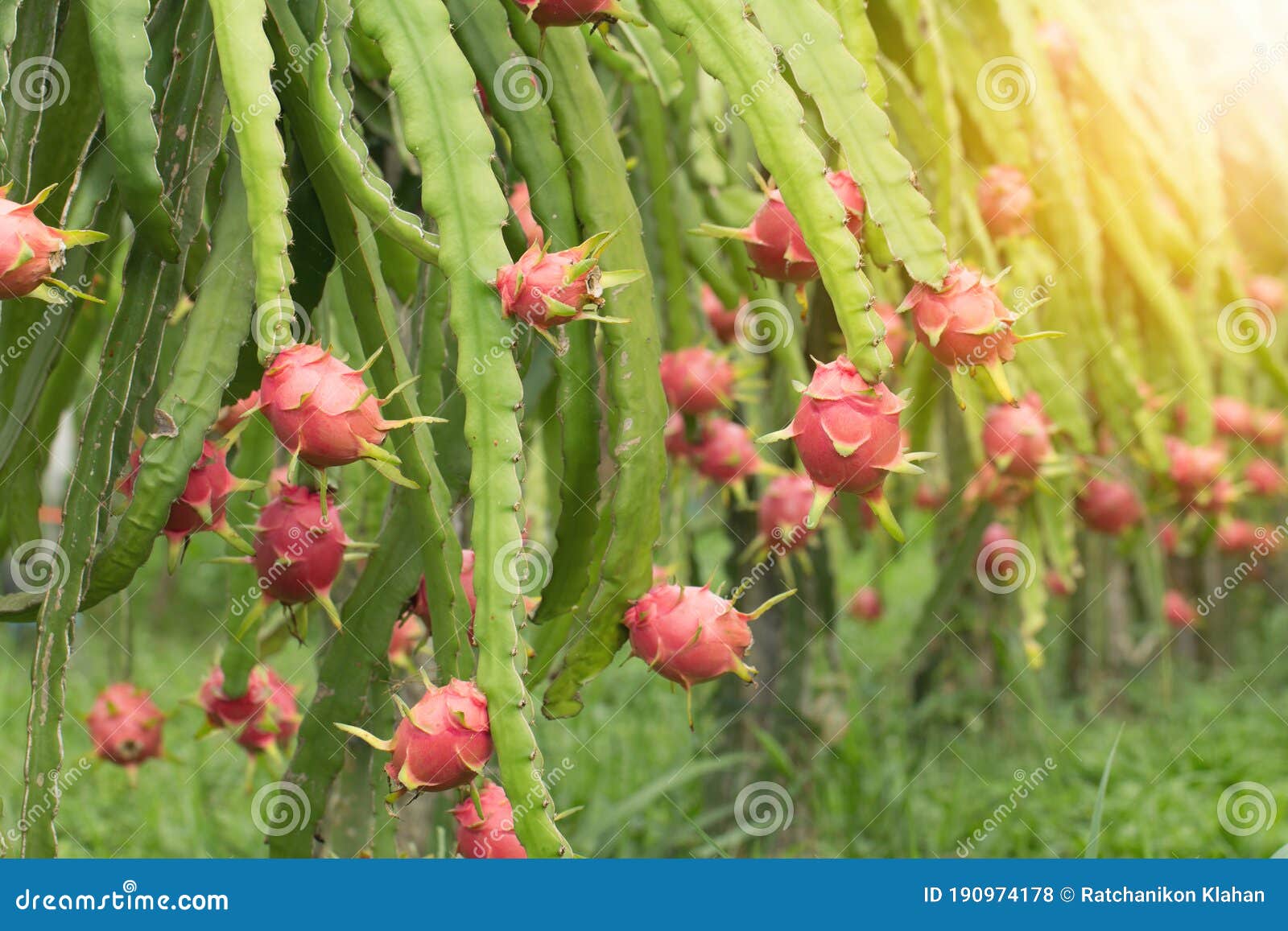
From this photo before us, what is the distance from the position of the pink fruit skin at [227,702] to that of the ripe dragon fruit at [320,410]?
0.88m

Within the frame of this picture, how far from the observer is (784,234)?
102 centimetres

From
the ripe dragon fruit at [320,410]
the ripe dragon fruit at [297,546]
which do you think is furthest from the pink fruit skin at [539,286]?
the ripe dragon fruit at [297,546]

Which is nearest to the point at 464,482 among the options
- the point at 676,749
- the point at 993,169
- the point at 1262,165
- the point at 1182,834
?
the point at 993,169

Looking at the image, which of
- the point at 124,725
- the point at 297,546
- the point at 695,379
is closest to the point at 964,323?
the point at 297,546

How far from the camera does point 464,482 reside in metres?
1.16

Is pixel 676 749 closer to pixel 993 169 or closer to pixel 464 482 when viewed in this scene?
pixel 993 169

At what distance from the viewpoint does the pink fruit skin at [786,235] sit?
0.99 metres

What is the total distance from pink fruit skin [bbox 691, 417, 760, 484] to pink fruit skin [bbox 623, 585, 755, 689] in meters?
A: 1.05

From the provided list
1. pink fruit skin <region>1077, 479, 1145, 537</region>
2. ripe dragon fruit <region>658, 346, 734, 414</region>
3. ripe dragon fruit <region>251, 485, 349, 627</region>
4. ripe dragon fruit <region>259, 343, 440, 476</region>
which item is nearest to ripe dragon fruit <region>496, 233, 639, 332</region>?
ripe dragon fruit <region>259, 343, 440, 476</region>

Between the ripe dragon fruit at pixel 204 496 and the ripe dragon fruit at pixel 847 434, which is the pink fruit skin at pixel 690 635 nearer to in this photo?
the ripe dragon fruit at pixel 847 434

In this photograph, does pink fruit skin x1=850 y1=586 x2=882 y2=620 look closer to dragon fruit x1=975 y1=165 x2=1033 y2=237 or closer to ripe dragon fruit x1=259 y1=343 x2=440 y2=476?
dragon fruit x1=975 y1=165 x2=1033 y2=237

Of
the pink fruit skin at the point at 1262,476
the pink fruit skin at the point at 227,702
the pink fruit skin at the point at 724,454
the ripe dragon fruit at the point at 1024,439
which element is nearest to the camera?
the pink fruit skin at the point at 227,702

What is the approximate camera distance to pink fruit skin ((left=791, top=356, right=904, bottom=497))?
2.77ft

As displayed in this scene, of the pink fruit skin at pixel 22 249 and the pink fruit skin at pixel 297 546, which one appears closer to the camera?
the pink fruit skin at pixel 22 249
